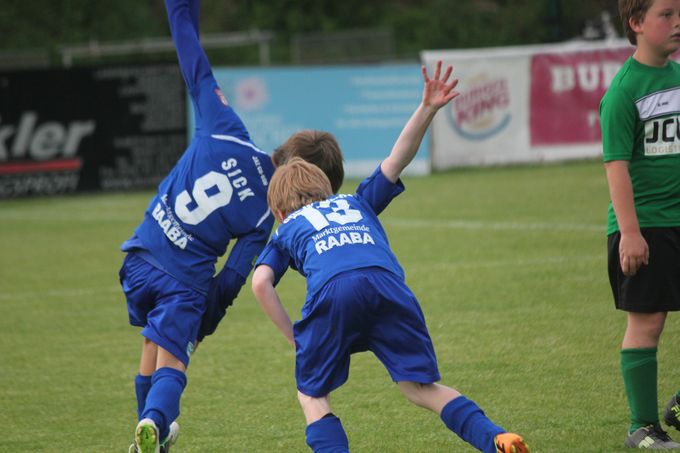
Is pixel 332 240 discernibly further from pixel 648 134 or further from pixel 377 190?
pixel 648 134

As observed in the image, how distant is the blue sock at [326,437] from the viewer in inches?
167

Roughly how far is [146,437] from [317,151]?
138cm

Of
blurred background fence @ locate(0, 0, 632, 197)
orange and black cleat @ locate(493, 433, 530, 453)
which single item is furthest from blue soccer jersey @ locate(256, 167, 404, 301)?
blurred background fence @ locate(0, 0, 632, 197)

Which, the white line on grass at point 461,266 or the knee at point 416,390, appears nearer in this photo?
the knee at point 416,390

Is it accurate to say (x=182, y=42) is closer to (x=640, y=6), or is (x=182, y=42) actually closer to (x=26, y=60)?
(x=640, y=6)

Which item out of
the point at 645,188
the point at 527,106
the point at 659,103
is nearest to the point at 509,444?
the point at 645,188

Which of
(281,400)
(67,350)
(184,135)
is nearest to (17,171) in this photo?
(184,135)

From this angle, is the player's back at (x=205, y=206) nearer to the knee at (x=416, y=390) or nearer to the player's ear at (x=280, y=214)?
the player's ear at (x=280, y=214)

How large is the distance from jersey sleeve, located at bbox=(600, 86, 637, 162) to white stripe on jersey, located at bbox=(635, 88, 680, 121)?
0.13 ft

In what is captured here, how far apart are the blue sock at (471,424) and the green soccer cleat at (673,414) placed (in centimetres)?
129

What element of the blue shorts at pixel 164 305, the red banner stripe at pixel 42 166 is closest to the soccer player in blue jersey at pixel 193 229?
the blue shorts at pixel 164 305

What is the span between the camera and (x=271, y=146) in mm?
18422

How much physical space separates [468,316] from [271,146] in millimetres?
10616

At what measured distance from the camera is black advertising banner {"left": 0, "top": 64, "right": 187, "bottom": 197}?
18.1 m
